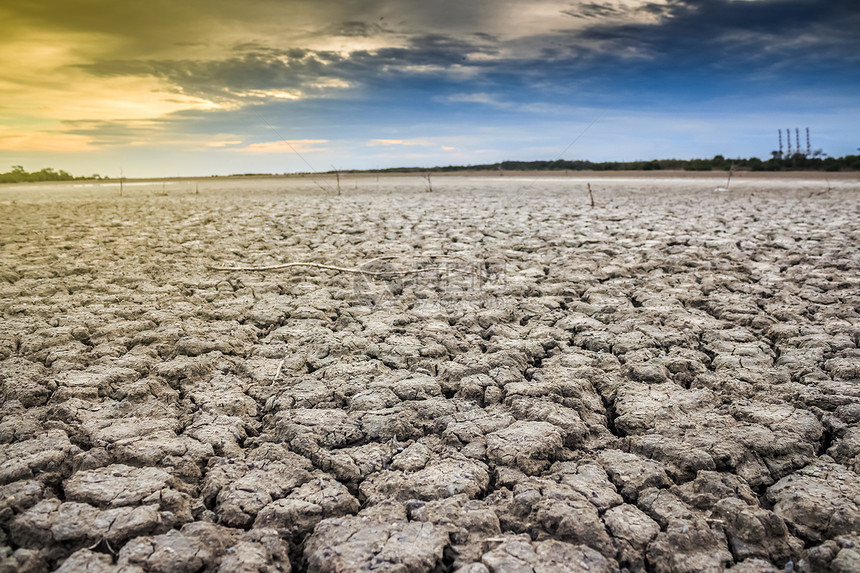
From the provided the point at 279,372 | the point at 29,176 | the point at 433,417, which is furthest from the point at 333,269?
the point at 29,176

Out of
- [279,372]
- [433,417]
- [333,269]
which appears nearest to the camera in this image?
[433,417]

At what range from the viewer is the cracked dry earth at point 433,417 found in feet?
4.86

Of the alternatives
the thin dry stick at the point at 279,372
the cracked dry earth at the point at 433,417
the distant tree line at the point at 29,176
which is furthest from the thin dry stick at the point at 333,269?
the distant tree line at the point at 29,176

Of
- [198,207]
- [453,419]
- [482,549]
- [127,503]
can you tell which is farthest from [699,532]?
[198,207]

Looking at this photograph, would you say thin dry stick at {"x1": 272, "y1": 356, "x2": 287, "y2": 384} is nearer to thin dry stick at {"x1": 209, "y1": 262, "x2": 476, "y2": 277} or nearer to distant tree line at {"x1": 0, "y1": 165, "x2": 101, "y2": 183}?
thin dry stick at {"x1": 209, "y1": 262, "x2": 476, "y2": 277}

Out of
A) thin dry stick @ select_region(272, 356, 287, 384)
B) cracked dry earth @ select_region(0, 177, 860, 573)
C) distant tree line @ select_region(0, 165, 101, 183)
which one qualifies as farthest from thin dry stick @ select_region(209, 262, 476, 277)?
distant tree line @ select_region(0, 165, 101, 183)

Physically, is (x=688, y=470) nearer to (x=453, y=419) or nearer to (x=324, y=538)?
(x=453, y=419)

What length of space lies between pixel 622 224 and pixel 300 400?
5764 millimetres

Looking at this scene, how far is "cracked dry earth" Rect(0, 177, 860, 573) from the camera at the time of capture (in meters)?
1.48

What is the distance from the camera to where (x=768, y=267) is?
447 cm

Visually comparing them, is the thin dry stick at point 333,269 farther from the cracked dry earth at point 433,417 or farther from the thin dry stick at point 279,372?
the thin dry stick at point 279,372

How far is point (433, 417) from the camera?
2.16 meters

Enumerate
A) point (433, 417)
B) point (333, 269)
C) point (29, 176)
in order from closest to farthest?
point (433, 417) < point (333, 269) < point (29, 176)

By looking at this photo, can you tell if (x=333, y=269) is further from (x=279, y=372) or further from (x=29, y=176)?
(x=29, y=176)
